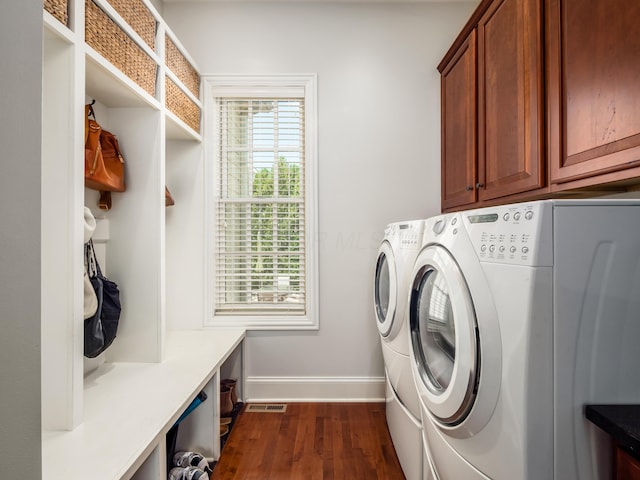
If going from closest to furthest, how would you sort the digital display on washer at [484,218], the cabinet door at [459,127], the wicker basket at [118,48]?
the digital display on washer at [484,218] → the wicker basket at [118,48] → the cabinet door at [459,127]

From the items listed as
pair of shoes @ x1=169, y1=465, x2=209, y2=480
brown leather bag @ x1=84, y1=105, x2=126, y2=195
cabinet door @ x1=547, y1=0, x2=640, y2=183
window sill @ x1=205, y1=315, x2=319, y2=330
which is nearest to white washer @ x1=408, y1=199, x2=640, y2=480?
cabinet door @ x1=547, y1=0, x2=640, y2=183

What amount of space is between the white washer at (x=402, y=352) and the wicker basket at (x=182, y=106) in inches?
56.7

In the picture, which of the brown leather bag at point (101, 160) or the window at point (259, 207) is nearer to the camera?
the brown leather bag at point (101, 160)

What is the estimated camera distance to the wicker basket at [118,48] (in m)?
1.39

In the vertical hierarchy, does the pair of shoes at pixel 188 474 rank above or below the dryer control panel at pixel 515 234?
below

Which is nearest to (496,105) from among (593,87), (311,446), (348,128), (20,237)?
(593,87)

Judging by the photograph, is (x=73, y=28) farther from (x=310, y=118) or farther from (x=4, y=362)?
(x=310, y=118)

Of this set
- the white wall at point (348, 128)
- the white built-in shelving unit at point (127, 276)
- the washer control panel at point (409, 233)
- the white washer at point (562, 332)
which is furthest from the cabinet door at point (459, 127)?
the white built-in shelving unit at point (127, 276)

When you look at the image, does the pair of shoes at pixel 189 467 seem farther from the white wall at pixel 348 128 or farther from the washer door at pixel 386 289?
the washer door at pixel 386 289

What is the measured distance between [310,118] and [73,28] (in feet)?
5.19

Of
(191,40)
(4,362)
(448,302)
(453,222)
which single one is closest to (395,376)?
(448,302)

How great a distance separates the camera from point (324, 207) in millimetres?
2668

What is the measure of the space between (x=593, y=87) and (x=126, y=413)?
197 cm

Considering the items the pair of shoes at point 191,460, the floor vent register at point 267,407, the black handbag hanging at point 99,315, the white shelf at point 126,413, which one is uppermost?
the black handbag hanging at point 99,315
